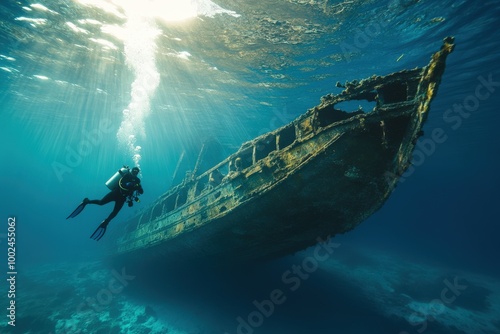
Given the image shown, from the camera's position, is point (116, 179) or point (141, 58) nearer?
point (116, 179)

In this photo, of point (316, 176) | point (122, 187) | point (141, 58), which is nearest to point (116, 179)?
point (122, 187)

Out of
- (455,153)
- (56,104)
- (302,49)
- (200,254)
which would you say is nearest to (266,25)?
(302,49)

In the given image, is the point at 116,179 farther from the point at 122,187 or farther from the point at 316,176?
the point at 316,176

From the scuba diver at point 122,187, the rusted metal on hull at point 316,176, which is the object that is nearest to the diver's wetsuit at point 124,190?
the scuba diver at point 122,187

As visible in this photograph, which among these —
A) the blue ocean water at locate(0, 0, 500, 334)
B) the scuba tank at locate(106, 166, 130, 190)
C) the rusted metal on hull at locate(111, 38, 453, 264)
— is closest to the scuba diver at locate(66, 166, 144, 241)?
the scuba tank at locate(106, 166, 130, 190)

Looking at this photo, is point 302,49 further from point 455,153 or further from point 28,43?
point 455,153

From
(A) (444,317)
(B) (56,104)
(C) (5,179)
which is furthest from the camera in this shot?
(C) (5,179)

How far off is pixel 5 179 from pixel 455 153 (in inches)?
3909

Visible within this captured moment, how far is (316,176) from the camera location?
19.5 ft

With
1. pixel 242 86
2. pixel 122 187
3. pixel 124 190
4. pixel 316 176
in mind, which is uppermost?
pixel 242 86

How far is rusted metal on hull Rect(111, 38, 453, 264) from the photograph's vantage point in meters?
4.94

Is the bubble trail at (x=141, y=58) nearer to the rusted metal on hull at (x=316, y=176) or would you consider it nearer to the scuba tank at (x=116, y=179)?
the rusted metal on hull at (x=316, y=176)

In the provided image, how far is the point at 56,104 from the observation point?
28344 mm

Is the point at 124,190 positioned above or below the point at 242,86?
below
